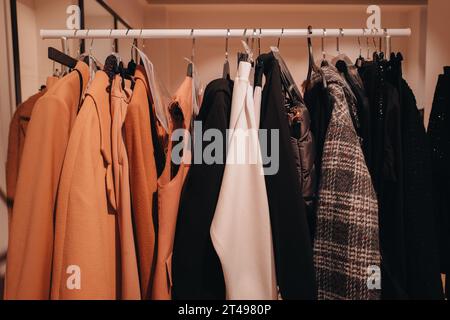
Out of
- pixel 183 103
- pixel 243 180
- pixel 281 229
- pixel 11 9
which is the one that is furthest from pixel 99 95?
pixel 11 9

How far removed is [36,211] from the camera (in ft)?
1.90

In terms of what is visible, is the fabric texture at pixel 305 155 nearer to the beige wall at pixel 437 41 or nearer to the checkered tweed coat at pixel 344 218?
the checkered tweed coat at pixel 344 218

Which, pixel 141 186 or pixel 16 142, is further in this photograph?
pixel 16 142

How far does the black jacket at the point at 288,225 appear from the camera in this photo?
0.60m

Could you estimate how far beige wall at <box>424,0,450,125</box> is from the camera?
140cm

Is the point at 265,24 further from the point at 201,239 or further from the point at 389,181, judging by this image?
the point at 201,239

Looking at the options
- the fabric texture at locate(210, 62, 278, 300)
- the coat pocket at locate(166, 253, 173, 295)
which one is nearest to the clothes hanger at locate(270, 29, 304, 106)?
the fabric texture at locate(210, 62, 278, 300)

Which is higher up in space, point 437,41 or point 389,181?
point 437,41

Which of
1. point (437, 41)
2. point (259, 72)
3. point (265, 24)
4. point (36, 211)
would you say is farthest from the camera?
point (265, 24)

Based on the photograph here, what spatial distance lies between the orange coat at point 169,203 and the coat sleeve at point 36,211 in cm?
23

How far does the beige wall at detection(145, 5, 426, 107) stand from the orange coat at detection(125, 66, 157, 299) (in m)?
2.38

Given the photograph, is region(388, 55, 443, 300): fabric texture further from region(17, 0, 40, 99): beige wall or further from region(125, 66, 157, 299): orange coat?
region(17, 0, 40, 99): beige wall

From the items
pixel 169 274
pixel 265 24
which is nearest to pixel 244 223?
pixel 169 274

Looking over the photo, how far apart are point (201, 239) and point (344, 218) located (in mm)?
320
